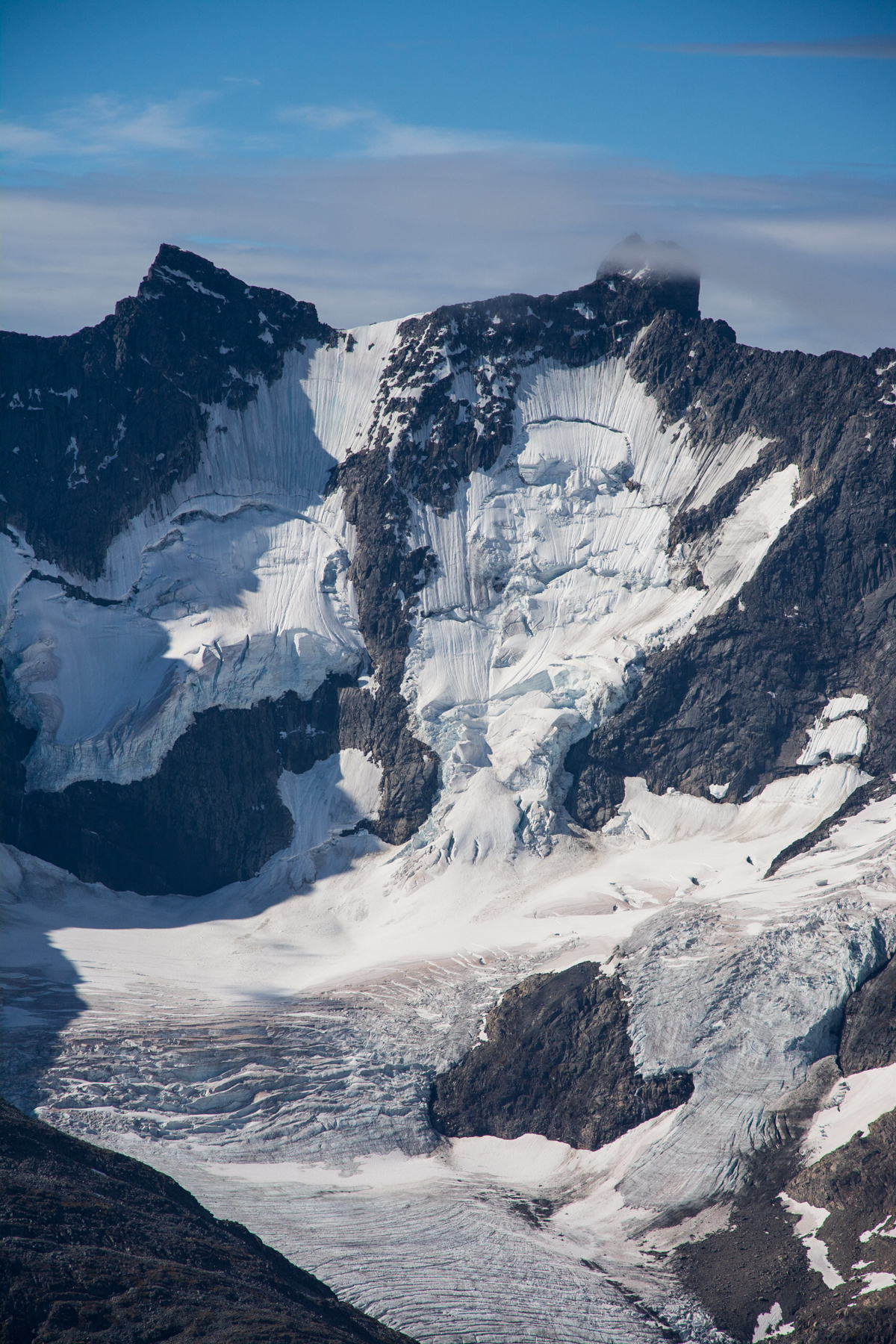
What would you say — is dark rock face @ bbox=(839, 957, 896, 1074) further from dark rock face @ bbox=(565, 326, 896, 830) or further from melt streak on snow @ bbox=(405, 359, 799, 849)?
melt streak on snow @ bbox=(405, 359, 799, 849)

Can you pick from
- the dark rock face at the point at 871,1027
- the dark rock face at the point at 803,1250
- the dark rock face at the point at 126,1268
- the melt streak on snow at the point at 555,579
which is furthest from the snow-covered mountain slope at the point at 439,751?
the dark rock face at the point at 126,1268

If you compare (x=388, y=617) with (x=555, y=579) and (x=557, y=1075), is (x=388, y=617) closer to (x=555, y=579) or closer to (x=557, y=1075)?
(x=555, y=579)

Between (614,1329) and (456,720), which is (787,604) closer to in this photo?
(456,720)

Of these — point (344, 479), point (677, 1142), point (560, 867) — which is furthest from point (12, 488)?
point (677, 1142)

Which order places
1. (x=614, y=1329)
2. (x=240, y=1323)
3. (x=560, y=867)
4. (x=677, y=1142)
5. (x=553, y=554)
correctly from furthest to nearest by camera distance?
1. (x=553, y=554)
2. (x=560, y=867)
3. (x=677, y=1142)
4. (x=614, y=1329)
5. (x=240, y=1323)

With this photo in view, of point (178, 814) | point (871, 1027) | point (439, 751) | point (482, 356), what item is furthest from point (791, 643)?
A: point (178, 814)

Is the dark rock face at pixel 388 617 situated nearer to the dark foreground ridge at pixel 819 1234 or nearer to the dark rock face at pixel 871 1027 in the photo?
the dark rock face at pixel 871 1027
